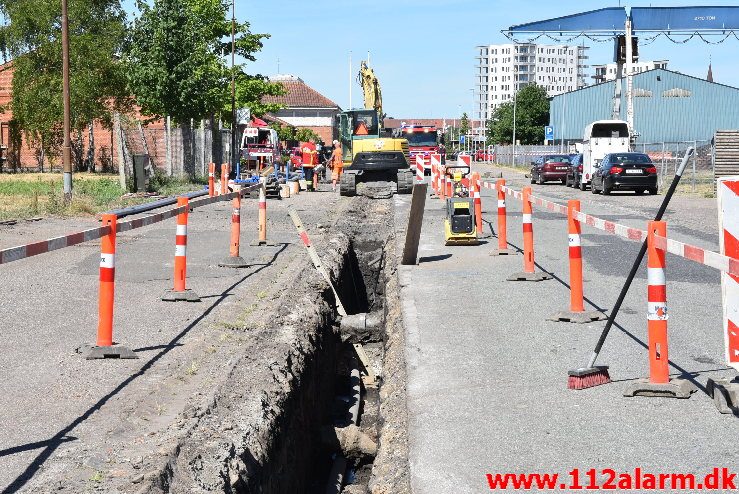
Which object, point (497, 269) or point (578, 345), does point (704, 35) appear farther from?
point (578, 345)

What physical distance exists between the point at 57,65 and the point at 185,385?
53373 millimetres

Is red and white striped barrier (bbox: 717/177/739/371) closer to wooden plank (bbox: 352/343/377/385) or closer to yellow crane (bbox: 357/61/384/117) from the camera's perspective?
wooden plank (bbox: 352/343/377/385)

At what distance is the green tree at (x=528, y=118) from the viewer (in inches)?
5074

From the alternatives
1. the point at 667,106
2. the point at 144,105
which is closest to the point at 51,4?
the point at 144,105

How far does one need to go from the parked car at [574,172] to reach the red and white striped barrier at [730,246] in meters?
35.2

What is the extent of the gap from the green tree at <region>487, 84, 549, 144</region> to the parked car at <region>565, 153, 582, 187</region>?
83.9 m

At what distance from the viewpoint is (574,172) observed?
42.5 m

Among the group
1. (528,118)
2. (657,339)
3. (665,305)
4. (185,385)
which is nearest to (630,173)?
(665,305)

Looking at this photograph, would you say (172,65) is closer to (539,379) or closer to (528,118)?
(539,379)

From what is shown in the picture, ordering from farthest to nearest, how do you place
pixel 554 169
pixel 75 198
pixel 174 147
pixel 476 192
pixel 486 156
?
pixel 486 156
pixel 554 169
pixel 174 147
pixel 75 198
pixel 476 192

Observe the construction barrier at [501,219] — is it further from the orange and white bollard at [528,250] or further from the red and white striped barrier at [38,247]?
the red and white striped barrier at [38,247]

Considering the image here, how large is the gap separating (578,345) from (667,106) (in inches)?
3099

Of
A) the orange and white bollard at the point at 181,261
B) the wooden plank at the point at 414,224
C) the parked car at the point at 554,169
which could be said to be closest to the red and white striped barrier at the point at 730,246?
the orange and white bollard at the point at 181,261

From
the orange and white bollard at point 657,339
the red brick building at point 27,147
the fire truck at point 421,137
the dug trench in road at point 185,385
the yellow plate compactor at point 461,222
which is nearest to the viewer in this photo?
the dug trench in road at point 185,385
